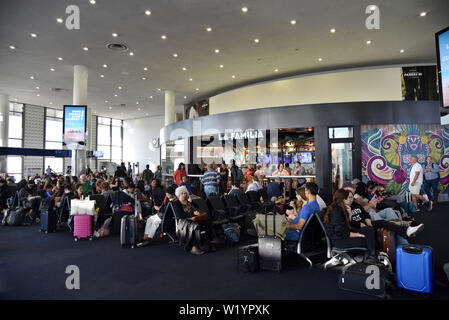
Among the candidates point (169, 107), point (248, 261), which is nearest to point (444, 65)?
point (248, 261)

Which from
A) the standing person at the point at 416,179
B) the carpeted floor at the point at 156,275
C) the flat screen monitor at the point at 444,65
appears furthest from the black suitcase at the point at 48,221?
the standing person at the point at 416,179

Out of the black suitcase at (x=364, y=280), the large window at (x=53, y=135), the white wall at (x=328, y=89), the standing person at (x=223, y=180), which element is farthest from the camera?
the large window at (x=53, y=135)

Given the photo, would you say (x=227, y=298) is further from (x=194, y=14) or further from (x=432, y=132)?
(x=432, y=132)

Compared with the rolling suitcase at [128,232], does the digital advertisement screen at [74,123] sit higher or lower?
higher

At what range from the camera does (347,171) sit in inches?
460

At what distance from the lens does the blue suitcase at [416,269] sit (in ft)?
11.5

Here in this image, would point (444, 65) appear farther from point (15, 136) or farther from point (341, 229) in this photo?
point (15, 136)

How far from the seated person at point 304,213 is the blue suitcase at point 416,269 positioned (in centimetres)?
126

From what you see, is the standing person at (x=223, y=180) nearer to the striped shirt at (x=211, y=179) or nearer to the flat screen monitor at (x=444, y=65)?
the striped shirt at (x=211, y=179)

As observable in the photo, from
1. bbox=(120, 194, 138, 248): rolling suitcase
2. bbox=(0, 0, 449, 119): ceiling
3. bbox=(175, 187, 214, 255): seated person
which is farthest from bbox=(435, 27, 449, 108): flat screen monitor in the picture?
bbox=(120, 194, 138, 248): rolling suitcase

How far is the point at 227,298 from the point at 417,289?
2228 millimetres

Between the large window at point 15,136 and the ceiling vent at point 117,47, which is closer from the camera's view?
the ceiling vent at point 117,47

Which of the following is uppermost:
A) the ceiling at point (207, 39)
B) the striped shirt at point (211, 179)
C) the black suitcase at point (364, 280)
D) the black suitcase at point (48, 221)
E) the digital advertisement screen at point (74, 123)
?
the ceiling at point (207, 39)
